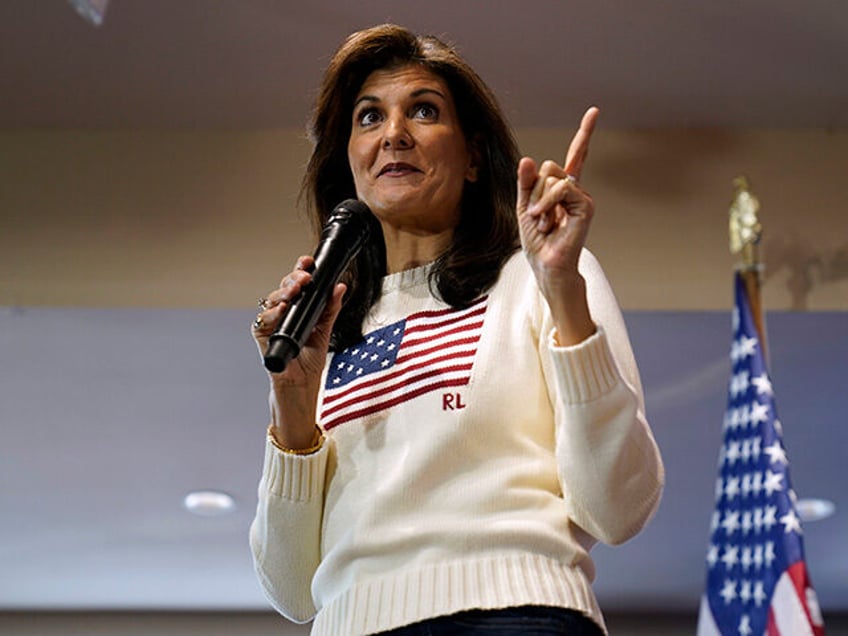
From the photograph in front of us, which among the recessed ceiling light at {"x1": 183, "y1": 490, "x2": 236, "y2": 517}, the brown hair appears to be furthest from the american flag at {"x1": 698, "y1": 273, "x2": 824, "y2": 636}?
the recessed ceiling light at {"x1": 183, "y1": 490, "x2": 236, "y2": 517}

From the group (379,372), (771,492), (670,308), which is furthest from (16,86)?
(379,372)

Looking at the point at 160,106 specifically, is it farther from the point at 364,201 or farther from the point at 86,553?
the point at 86,553

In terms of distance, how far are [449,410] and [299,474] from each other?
0.18m

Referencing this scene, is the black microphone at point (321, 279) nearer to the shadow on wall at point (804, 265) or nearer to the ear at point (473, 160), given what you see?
the ear at point (473, 160)

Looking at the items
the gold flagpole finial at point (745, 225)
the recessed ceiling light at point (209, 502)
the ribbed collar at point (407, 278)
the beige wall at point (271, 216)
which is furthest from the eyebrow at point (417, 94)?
the recessed ceiling light at point (209, 502)

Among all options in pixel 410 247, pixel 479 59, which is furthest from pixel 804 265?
pixel 410 247

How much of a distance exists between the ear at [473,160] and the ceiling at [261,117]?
1.76 meters

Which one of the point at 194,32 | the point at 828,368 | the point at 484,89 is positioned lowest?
the point at 484,89

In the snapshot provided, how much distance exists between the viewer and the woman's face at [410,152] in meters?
1.63

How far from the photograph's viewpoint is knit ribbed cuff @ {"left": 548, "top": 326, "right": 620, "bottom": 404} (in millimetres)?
1285

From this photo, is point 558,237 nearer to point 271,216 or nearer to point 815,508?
point 271,216

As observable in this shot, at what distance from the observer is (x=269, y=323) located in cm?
142

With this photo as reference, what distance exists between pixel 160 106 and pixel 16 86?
1.28ft

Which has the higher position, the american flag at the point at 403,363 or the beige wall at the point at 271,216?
the beige wall at the point at 271,216
